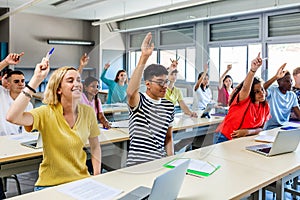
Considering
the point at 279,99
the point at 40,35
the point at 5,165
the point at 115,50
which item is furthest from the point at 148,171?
the point at 40,35

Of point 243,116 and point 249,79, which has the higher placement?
point 249,79

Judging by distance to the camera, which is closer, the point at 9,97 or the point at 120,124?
the point at 120,124

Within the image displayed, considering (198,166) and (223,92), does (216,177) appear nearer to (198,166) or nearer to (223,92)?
(198,166)

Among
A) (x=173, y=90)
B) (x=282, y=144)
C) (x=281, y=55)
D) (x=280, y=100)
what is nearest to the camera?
(x=173, y=90)

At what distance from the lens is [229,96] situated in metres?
2.81

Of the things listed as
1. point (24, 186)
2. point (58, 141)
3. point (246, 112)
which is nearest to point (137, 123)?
point (58, 141)

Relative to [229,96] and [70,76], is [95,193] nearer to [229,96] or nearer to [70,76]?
[70,76]

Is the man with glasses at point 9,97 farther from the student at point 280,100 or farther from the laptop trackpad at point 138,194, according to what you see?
the student at point 280,100

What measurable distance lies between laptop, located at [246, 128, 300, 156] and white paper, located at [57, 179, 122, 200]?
3.82 feet

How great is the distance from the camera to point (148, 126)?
133cm

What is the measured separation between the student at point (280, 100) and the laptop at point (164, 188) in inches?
95.7

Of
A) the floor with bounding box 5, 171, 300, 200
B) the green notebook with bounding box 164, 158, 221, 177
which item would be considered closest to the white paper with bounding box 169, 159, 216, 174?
the green notebook with bounding box 164, 158, 221, 177

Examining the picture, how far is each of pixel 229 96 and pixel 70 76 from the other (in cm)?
175

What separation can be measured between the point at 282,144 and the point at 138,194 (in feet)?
4.02
